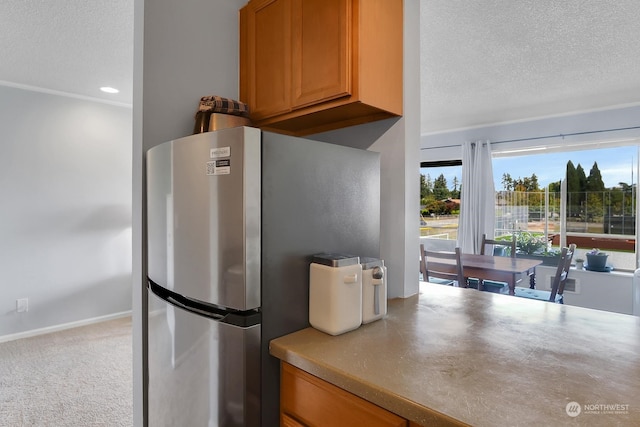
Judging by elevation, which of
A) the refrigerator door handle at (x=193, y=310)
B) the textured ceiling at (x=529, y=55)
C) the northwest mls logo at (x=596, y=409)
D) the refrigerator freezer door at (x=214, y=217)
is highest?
the textured ceiling at (x=529, y=55)

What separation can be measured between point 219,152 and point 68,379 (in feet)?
8.76

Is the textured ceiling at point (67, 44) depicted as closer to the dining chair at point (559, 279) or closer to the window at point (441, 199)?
the dining chair at point (559, 279)

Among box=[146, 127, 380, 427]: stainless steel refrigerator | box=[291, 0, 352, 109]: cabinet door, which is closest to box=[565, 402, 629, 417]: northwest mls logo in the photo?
box=[146, 127, 380, 427]: stainless steel refrigerator

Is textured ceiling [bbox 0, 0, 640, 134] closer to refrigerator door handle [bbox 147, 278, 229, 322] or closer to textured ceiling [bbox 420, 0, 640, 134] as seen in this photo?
textured ceiling [bbox 420, 0, 640, 134]

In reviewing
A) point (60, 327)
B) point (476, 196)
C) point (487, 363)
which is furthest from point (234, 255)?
point (476, 196)

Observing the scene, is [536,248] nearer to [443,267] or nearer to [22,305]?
[443,267]

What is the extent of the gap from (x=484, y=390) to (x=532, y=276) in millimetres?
3801

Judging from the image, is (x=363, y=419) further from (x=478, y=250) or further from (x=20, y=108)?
(x=478, y=250)

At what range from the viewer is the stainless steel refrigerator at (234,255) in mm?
1028

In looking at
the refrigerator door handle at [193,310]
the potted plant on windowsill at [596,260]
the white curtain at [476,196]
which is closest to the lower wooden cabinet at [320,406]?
the refrigerator door handle at [193,310]

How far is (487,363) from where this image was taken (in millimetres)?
917

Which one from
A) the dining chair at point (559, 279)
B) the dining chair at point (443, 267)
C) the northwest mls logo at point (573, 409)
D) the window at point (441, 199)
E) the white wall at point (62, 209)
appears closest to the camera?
the northwest mls logo at point (573, 409)

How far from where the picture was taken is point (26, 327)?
353 cm

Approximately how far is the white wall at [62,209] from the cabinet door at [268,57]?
9.78ft
